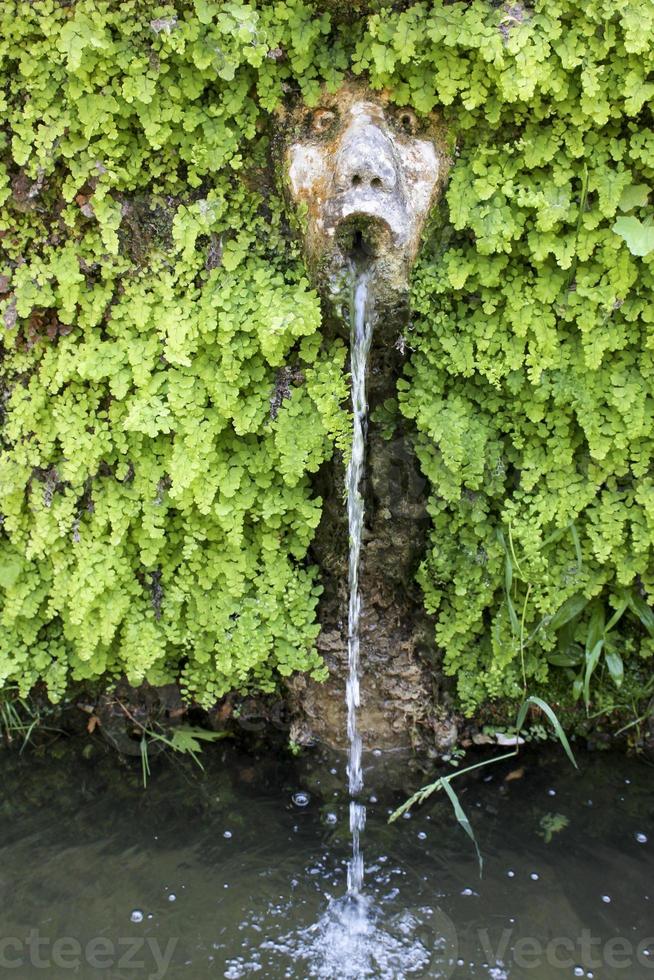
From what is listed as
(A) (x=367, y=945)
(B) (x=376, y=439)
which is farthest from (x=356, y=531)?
(A) (x=367, y=945)

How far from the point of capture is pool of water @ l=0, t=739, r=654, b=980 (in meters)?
3.26

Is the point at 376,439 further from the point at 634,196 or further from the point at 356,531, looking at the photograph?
the point at 634,196

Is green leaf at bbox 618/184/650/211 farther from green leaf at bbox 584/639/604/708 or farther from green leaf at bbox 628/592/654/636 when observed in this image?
green leaf at bbox 584/639/604/708

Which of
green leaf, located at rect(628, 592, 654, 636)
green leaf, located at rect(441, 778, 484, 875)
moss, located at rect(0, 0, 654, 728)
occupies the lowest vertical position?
green leaf, located at rect(441, 778, 484, 875)

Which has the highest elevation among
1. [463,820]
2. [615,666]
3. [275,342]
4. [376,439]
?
[275,342]

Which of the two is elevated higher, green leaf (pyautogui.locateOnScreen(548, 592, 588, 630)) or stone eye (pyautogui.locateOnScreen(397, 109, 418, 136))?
stone eye (pyautogui.locateOnScreen(397, 109, 418, 136))

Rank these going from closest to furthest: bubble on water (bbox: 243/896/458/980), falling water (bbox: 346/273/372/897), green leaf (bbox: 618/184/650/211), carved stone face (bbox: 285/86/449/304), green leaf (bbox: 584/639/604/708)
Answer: bubble on water (bbox: 243/896/458/980), carved stone face (bbox: 285/86/449/304), green leaf (bbox: 618/184/650/211), falling water (bbox: 346/273/372/897), green leaf (bbox: 584/639/604/708)

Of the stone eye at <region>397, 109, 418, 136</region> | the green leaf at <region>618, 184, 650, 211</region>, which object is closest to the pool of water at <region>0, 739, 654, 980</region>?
the green leaf at <region>618, 184, 650, 211</region>

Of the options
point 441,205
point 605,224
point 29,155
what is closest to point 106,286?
point 29,155

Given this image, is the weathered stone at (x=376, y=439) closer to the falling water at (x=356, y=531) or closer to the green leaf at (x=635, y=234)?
the falling water at (x=356, y=531)

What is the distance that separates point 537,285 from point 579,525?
1062 mm

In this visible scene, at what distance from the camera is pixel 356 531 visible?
13.0 feet

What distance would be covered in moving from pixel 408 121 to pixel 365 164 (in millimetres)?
358

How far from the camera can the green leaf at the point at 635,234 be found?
3.42 m
